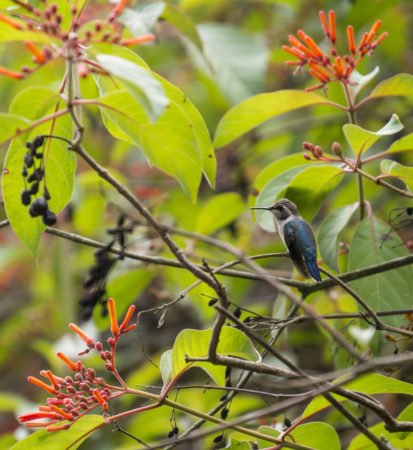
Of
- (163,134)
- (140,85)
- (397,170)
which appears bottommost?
(397,170)

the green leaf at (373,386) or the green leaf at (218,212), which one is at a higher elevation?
the green leaf at (373,386)

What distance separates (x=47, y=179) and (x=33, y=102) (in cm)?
38

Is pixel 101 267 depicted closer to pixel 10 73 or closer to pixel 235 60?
pixel 10 73

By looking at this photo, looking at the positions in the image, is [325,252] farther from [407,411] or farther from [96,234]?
[96,234]

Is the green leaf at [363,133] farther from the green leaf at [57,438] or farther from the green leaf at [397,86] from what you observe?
the green leaf at [57,438]

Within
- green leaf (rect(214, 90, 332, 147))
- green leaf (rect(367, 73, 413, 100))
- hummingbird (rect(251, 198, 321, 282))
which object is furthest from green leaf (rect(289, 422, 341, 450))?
green leaf (rect(367, 73, 413, 100))

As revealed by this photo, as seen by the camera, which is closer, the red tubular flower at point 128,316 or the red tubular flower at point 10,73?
the red tubular flower at point 10,73

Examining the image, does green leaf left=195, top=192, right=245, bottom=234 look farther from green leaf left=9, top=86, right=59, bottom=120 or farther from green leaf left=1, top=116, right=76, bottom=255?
green leaf left=9, top=86, right=59, bottom=120

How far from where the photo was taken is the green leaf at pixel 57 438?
2217 millimetres

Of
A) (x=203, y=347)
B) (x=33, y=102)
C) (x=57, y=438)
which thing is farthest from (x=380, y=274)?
(x=33, y=102)

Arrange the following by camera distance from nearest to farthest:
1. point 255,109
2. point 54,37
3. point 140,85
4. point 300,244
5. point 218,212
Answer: point 140,85 → point 54,37 → point 300,244 → point 255,109 → point 218,212

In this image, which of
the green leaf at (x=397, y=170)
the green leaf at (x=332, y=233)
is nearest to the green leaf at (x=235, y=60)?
the green leaf at (x=332, y=233)

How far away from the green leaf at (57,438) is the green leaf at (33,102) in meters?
0.85

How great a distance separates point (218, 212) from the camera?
4.08 m
